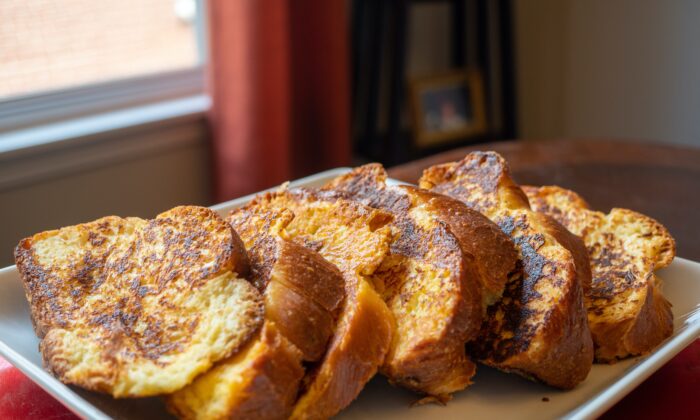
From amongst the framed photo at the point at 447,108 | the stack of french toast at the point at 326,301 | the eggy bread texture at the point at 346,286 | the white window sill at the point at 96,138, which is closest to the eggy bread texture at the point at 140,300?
the stack of french toast at the point at 326,301

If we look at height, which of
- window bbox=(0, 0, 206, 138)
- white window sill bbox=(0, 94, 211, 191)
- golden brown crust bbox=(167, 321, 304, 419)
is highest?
window bbox=(0, 0, 206, 138)

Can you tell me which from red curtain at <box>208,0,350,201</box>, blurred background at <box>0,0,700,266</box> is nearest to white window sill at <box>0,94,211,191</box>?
blurred background at <box>0,0,700,266</box>

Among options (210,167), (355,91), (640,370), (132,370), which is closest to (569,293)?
(640,370)

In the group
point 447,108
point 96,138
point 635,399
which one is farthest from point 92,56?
point 635,399

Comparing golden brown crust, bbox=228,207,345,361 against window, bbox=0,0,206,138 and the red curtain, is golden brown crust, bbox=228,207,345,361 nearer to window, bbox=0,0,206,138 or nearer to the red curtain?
the red curtain

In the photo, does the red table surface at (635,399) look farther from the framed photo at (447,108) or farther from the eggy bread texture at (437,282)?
the framed photo at (447,108)
